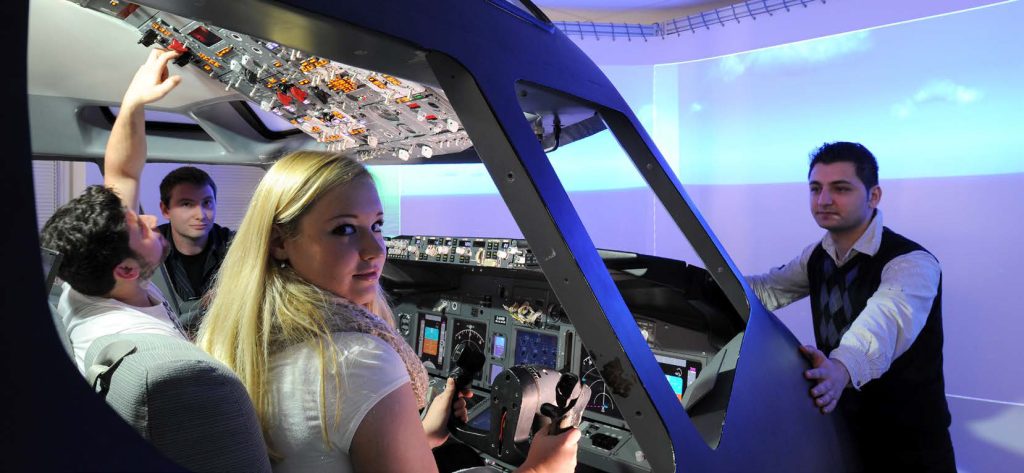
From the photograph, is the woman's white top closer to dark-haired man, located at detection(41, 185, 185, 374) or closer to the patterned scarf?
the patterned scarf

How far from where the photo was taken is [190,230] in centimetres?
301

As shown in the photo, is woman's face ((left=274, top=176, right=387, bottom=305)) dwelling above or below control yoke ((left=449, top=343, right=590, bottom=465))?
above

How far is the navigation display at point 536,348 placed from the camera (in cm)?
268

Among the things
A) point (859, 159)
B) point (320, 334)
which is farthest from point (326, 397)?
point (859, 159)

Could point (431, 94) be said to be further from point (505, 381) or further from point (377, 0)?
point (377, 0)

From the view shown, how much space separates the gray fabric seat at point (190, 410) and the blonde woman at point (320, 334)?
0.36 ft

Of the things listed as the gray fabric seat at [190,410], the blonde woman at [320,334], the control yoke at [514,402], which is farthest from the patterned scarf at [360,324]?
the control yoke at [514,402]

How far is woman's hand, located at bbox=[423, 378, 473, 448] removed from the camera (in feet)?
4.63

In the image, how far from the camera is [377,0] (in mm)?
780

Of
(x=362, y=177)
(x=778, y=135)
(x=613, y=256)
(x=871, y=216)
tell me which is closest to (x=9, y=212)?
(x=362, y=177)

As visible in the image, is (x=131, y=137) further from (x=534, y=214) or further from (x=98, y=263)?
(x=534, y=214)

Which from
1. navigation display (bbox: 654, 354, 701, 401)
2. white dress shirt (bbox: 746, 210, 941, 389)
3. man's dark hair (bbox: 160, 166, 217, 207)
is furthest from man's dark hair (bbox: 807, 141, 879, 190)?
man's dark hair (bbox: 160, 166, 217, 207)

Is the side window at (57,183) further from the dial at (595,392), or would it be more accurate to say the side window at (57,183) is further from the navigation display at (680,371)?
the navigation display at (680,371)

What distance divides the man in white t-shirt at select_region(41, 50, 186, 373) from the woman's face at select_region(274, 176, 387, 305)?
0.65 metres
